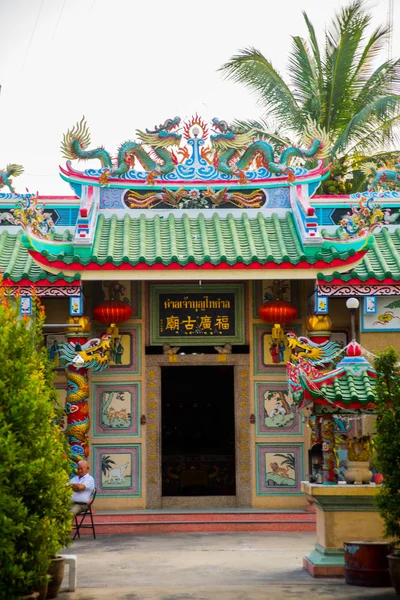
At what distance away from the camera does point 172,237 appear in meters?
14.8

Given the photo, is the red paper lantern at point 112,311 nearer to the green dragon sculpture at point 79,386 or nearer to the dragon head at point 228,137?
the green dragon sculpture at point 79,386

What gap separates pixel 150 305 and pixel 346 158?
9.61 meters

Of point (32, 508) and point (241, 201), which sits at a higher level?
point (241, 201)

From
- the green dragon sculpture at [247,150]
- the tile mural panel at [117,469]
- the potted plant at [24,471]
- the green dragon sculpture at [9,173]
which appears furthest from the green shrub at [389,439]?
the green dragon sculpture at [9,173]

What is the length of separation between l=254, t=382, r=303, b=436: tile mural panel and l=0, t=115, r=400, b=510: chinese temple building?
22 mm

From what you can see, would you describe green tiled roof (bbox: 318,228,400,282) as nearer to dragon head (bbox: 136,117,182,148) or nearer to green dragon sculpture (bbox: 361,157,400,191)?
green dragon sculpture (bbox: 361,157,400,191)

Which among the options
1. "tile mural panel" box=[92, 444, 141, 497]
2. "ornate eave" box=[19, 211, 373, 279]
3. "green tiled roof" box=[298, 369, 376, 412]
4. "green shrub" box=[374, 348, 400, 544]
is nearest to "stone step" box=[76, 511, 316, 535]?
"tile mural panel" box=[92, 444, 141, 497]

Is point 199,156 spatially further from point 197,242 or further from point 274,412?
point 274,412

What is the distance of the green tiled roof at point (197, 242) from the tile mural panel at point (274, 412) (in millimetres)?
2234

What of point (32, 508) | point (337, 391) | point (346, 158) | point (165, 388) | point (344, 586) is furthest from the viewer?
point (346, 158)

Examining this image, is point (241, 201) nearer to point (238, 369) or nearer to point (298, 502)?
point (238, 369)

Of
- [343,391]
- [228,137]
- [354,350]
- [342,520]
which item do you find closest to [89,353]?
[228,137]

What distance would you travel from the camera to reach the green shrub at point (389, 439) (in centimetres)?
889

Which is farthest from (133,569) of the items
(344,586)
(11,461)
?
(11,461)
